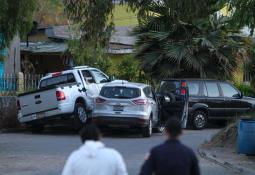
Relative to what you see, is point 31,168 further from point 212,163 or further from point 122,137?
point 122,137

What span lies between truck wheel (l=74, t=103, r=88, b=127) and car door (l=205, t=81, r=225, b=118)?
5.53 m

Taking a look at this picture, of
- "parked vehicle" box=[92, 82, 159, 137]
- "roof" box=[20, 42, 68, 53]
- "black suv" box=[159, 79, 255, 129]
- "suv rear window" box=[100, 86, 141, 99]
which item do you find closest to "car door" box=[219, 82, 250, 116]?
"black suv" box=[159, 79, 255, 129]

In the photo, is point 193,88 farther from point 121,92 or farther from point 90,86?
point 121,92

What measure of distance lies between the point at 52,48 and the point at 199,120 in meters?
10.9

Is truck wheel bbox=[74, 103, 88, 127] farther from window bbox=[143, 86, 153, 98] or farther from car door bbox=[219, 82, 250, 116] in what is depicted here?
car door bbox=[219, 82, 250, 116]

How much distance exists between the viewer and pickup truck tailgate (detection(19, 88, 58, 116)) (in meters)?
22.0

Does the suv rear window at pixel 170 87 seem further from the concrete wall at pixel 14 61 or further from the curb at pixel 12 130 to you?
the concrete wall at pixel 14 61

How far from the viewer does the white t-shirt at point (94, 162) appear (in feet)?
20.6

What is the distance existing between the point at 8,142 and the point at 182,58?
10.2 metres

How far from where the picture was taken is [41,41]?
37531 millimetres

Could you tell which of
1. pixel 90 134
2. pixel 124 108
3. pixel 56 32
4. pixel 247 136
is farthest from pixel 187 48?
pixel 90 134

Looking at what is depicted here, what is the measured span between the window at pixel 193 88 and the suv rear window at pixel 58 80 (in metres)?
4.97

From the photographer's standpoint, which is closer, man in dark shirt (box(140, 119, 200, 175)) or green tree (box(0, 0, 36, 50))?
man in dark shirt (box(140, 119, 200, 175))

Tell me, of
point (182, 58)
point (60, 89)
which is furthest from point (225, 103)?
point (60, 89)
